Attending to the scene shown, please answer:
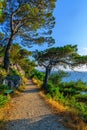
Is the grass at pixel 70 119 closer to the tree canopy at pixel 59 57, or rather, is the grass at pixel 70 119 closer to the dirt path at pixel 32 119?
the dirt path at pixel 32 119

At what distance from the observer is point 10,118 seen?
13.7 m

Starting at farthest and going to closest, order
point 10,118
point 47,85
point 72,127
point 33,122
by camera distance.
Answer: point 47,85
point 10,118
point 33,122
point 72,127

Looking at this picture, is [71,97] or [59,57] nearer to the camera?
[59,57]

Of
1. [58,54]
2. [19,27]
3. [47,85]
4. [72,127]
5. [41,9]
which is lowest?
[72,127]

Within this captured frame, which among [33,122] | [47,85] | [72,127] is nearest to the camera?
[72,127]

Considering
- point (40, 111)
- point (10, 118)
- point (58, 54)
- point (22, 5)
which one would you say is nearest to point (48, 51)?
point (58, 54)

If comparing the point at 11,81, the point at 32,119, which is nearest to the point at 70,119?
the point at 32,119

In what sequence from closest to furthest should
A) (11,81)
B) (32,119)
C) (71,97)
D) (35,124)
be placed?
(35,124), (32,119), (11,81), (71,97)

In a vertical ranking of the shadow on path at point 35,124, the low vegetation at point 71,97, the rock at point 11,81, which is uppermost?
the rock at point 11,81

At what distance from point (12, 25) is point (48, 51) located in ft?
17.3

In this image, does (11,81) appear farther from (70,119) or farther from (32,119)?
(70,119)

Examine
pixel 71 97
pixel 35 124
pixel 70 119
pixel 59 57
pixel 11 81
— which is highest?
pixel 59 57

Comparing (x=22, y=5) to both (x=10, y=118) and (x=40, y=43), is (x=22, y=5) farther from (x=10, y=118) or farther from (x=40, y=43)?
(x=10, y=118)

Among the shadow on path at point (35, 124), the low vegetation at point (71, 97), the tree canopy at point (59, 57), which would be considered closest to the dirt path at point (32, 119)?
the shadow on path at point (35, 124)
